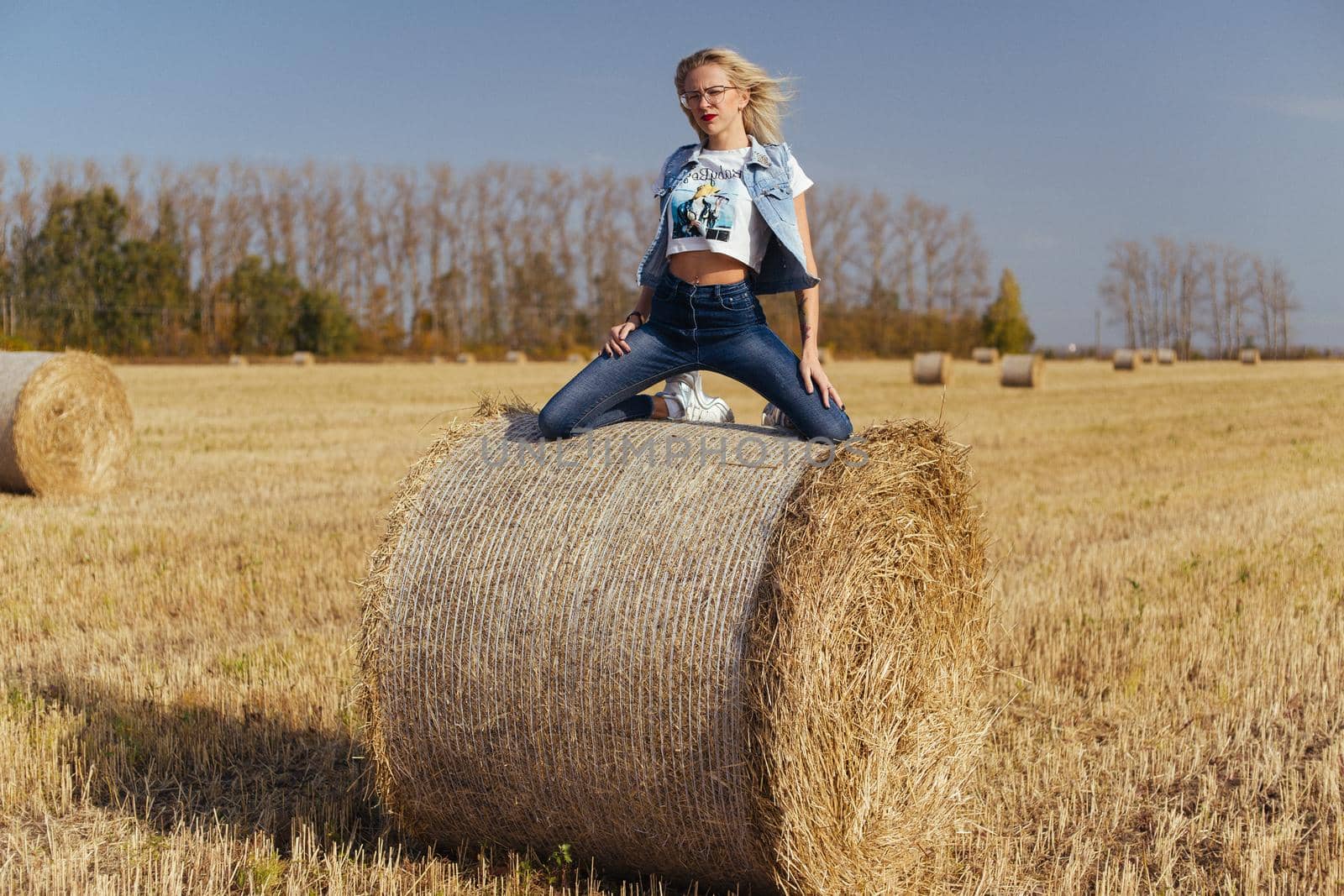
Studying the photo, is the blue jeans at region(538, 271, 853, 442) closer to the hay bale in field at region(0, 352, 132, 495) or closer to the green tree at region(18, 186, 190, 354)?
the hay bale in field at region(0, 352, 132, 495)

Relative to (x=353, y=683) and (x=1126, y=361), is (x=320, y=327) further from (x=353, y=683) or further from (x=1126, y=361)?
(x=353, y=683)

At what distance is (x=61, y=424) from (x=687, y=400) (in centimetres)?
923

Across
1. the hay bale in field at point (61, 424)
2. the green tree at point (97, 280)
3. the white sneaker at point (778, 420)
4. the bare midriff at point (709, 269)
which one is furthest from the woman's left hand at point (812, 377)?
the green tree at point (97, 280)

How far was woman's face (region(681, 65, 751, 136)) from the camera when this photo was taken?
4.28 meters

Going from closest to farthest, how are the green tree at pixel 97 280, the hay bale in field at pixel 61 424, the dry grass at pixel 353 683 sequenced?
the dry grass at pixel 353 683 < the hay bale in field at pixel 61 424 < the green tree at pixel 97 280

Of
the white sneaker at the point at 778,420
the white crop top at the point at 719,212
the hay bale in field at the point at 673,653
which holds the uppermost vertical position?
the white crop top at the point at 719,212

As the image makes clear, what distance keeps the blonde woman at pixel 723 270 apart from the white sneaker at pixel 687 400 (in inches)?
11.5

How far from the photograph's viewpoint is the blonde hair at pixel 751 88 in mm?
4309

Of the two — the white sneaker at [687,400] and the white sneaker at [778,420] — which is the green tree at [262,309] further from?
the white sneaker at [778,420]

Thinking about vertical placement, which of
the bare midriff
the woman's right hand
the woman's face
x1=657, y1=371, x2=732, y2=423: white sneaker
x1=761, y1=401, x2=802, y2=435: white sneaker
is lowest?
x1=761, y1=401, x2=802, y2=435: white sneaker

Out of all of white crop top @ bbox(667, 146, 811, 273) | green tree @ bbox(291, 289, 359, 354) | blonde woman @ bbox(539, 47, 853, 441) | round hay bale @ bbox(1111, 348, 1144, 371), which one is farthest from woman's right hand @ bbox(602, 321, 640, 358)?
green tree @ bbox(291, 289, 359, 354)

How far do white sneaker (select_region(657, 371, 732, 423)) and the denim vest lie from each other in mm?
487

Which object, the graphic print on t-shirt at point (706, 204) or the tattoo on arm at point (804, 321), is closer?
the graphic print on t-shirt at point (706, 204)

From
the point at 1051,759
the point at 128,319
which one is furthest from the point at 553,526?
the point at 128,319
